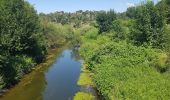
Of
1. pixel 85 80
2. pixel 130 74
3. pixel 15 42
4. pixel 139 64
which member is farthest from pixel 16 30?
pixel 130 74

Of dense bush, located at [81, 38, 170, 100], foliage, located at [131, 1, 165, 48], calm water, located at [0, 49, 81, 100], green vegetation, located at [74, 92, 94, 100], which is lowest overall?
calm water, located at [0, 49, 81, 100]

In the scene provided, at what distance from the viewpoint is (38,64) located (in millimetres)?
63500

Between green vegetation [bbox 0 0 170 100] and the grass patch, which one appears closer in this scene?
green vegetation [bbox 0 0 170 100]

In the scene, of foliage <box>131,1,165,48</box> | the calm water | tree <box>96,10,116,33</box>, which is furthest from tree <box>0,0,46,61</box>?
tree <box>96,10,116,33</box>

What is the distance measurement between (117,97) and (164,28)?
2461 cm

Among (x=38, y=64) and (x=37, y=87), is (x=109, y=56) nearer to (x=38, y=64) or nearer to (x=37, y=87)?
(x=37, y=87)

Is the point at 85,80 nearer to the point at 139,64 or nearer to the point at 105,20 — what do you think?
the point at 139,64

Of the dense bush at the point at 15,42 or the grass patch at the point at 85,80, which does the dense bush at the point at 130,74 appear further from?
the dense bush at the point at 15,42

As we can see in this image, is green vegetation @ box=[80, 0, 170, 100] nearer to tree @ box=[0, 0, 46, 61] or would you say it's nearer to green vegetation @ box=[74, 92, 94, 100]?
green vegetation @ box=[74, 92, 94, 100]

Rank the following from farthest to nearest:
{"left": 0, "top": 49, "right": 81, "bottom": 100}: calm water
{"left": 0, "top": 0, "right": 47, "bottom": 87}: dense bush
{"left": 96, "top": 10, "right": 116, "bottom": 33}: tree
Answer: {"left": 96, "top": 10, "right": 116, "bottom": 33}: tree
{"left": 0, "top": 0, "right": 47, "bottom": 87}: dense bush
{"left": 0, "top": 49, "right": 81, "bottom": 100}: calm water

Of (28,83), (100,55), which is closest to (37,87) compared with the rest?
(28,83)

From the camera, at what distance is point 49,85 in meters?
46.1

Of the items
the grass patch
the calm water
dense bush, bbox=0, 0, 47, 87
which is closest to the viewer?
the calm water

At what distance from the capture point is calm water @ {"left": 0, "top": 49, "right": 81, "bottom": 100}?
39.4 metres
